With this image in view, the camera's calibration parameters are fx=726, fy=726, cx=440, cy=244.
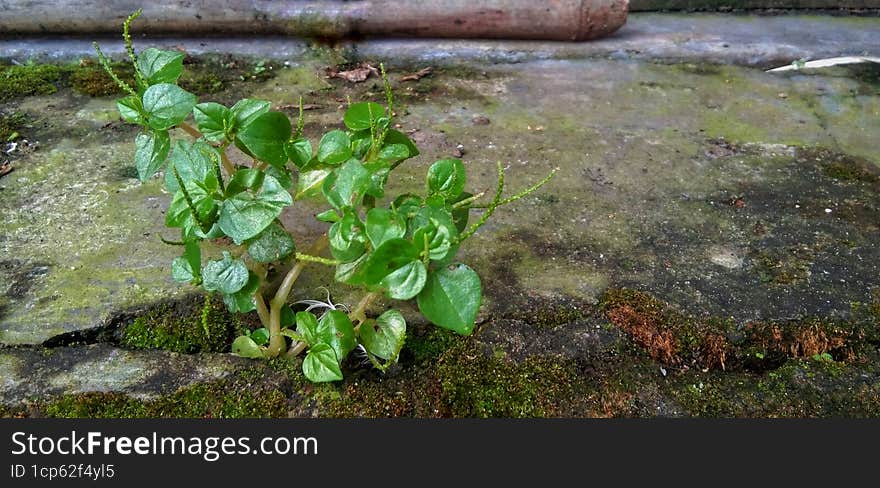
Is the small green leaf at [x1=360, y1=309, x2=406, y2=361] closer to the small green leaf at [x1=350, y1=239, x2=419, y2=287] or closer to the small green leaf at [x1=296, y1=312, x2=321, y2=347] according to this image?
the small green leaf at [x1=296, y1=312, x2=321, y2=347]

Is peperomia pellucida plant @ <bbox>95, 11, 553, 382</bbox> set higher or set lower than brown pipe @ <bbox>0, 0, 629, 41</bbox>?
lower

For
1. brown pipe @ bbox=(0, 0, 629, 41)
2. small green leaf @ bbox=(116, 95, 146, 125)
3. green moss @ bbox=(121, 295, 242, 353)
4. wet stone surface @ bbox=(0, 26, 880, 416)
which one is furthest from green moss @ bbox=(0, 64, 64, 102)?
small green leaf @ bbox=(116, 95, 146, 125)

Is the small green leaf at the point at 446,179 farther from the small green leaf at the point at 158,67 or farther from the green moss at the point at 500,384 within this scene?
the small green leaf at the point at 158,67

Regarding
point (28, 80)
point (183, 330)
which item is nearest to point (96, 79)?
point (28, 80)

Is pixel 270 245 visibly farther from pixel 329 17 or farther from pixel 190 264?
pixel 329 17

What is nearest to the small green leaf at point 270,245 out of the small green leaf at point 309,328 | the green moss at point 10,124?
the small green leaf at point 309,328

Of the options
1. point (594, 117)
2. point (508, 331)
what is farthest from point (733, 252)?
point (594, 117)

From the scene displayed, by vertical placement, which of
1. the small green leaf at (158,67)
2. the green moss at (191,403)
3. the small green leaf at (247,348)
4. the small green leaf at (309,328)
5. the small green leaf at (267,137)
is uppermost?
the small green leaf at (158,67)
